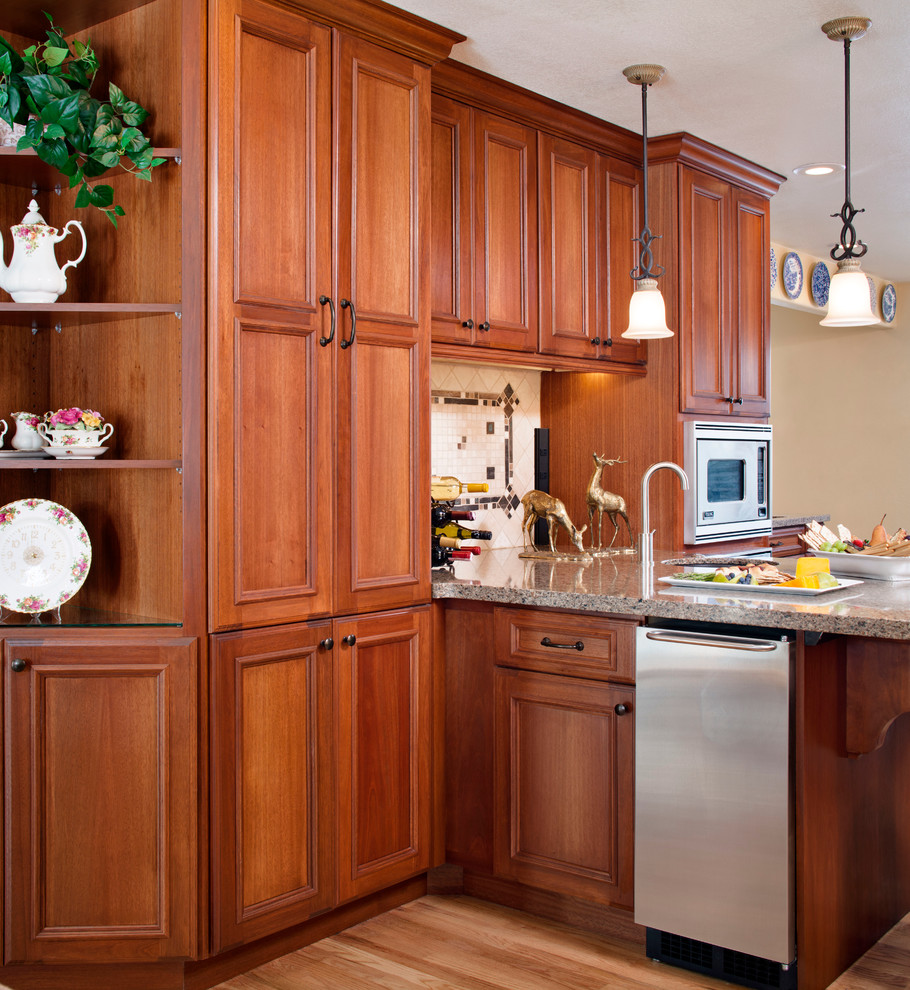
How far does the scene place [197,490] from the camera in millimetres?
2240

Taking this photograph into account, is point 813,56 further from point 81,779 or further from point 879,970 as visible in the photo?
point 81,779

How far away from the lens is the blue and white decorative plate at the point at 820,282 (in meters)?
5.80

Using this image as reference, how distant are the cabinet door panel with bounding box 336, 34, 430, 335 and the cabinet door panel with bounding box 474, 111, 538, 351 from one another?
414 millimetres

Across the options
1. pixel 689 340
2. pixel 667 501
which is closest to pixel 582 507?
pixel 667 501

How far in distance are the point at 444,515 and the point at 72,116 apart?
1.46 metres

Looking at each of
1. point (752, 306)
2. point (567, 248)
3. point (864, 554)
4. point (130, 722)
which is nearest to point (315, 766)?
point (130, 722)

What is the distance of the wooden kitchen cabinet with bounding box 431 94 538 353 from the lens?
3.01 metres

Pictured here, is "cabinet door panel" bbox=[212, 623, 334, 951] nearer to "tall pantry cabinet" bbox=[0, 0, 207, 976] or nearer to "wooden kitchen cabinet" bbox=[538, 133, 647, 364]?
"tall pantry cabinet" bbox=[0, 0, 207, 976]

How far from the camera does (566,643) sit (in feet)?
8.56

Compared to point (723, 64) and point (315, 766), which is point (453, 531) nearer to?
point (315, 766)

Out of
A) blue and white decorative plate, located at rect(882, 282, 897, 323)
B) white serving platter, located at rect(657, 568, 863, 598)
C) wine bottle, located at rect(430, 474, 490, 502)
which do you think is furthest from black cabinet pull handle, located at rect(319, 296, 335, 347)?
blue and white decorative plate, located at rect(882, 282, 897, 323)

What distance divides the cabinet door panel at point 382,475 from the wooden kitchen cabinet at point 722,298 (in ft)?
4.66

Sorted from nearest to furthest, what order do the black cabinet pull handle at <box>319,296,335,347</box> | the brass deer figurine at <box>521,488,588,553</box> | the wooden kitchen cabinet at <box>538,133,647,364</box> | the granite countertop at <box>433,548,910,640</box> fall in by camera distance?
the granite countertop at <box>433,548,910,640</box> < the black cabinet pull handle at <box>319,296,335,347</box> < the brass deer figurine at <box>521,488,588,553</box> < the wooden kitchen cabinet at <box>538,133,647,364</box>

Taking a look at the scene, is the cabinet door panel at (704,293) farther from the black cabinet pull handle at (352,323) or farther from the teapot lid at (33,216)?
the teapot lid at (33,216)
